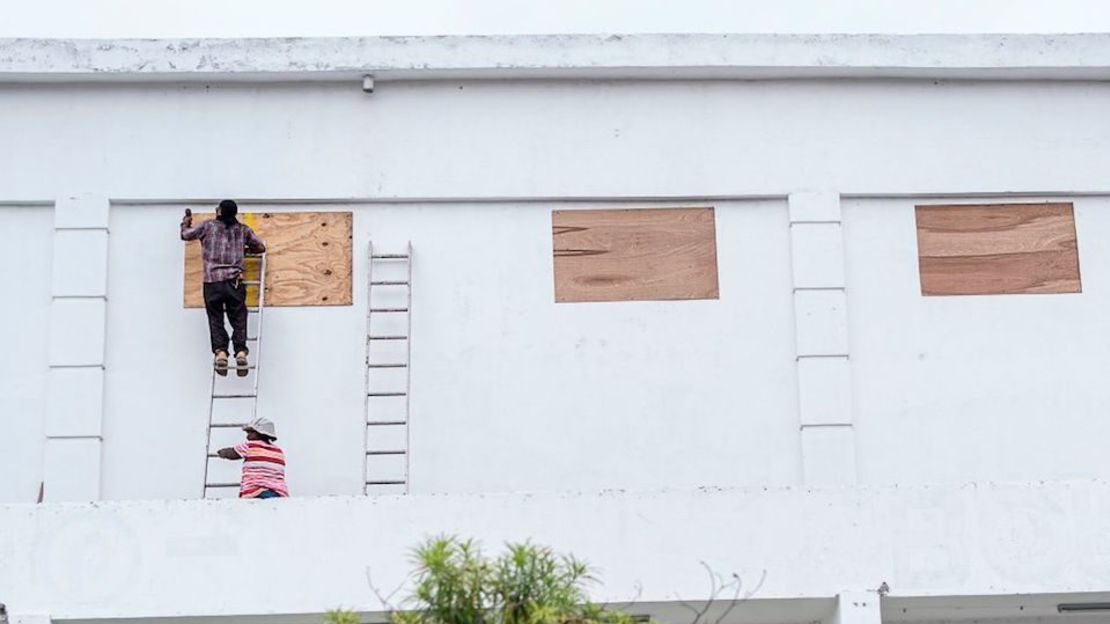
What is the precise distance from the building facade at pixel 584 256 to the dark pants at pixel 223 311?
1.03ft

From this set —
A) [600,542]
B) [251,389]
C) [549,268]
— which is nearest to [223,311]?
[251,389]

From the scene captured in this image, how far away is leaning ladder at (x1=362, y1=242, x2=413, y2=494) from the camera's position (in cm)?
1370

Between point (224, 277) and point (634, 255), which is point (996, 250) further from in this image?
point (224, 277)

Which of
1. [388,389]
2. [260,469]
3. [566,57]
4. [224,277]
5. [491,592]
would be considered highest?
[566,57]

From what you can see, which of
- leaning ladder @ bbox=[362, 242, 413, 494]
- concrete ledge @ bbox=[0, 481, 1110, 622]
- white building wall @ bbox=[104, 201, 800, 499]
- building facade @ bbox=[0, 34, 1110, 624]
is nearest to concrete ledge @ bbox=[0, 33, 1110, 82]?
building facade @ bbox=[0, 34, 1110, 624]

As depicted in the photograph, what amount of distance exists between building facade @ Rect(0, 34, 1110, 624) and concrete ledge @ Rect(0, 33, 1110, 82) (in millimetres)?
23

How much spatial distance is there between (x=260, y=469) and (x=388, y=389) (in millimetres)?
1368

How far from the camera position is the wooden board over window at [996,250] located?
14438 mm

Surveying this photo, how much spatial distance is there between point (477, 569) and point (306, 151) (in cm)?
758

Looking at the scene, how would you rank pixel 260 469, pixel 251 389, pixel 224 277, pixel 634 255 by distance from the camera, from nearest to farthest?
pixel 260 469, pixel 224 277, pixel 251 389, pixel 634 255

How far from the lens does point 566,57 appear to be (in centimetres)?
1445

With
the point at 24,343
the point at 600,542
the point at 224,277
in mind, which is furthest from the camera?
the point at 24,343

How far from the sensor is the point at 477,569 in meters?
7.29

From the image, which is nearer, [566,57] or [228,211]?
[228,211]
